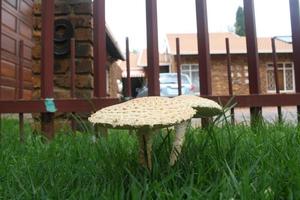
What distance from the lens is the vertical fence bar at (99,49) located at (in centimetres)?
274

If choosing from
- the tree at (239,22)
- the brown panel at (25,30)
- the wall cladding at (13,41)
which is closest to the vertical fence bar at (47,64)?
the wall cladding at (13,41)

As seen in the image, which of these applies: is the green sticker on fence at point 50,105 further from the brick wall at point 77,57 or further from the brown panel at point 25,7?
the brown panel at point 25,7

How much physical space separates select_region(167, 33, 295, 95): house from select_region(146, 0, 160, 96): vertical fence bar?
23006mm

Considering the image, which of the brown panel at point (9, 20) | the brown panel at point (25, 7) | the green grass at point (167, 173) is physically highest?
the brown panel at point (25, 7)

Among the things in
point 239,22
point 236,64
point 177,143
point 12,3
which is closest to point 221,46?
point 236,64

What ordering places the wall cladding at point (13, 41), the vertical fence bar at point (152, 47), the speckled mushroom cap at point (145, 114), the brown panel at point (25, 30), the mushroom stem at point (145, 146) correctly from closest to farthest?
1. the speckled mushroom cap at point (145, 114)
2. the mushroom stem at point (145, 146)
3. the vertical fence bar at point (152, 47)
4. the wall cladding at point (13, 41)
5. the brown panel at point (25, 30)

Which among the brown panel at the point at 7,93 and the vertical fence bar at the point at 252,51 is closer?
the vertical fence bar at the point at 252,51

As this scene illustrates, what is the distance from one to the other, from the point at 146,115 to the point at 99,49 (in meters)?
1.56

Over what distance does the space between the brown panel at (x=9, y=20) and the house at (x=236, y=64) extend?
17.7 metres

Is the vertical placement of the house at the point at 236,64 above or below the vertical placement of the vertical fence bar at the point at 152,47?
above

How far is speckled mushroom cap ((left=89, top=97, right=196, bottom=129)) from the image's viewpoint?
4.07 feet

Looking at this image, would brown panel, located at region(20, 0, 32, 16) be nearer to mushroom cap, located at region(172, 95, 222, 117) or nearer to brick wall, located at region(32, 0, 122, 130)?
brick wall, located at region(32, 0, 122, 130)

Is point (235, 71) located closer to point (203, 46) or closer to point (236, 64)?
point (236, 64)

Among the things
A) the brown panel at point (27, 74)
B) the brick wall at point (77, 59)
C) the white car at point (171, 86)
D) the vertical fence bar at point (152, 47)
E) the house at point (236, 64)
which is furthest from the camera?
the house at point (236, 64)
